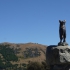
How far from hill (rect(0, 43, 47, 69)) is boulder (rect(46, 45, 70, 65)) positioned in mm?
128663

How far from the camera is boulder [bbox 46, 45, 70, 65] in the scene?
19312 mm

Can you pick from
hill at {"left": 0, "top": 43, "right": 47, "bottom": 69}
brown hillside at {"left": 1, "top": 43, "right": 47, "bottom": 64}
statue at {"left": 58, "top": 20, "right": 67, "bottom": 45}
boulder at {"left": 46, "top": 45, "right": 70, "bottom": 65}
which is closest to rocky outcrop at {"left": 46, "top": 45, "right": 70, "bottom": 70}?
boulder at {"left": 46, "top": 45, "right": 70, "bottom": 65}

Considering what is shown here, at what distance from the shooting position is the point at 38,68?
58.6 meters

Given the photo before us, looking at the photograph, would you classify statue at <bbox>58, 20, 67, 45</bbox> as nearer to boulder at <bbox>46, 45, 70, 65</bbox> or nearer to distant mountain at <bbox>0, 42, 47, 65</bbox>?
boulder at <bbox>46, 45, 70, 65</bbox>

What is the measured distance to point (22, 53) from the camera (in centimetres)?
17725

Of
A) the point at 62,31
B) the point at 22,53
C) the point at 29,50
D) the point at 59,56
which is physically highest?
the point at 62,31

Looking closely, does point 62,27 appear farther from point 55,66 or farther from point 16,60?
point 16,60

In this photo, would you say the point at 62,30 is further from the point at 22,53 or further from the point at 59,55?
the point at 22,53

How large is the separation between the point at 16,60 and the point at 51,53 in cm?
13752

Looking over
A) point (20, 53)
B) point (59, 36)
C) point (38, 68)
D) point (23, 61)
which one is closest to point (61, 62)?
point (59, 36)

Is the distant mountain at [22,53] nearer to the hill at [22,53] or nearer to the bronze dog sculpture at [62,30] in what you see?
the hill at [22,53]

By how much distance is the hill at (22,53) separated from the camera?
158 meters

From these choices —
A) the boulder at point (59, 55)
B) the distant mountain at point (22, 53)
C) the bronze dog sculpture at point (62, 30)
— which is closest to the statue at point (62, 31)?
the bronze dog sculpture at point (62, 30)

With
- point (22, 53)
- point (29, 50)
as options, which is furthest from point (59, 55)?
point (29, 50)
